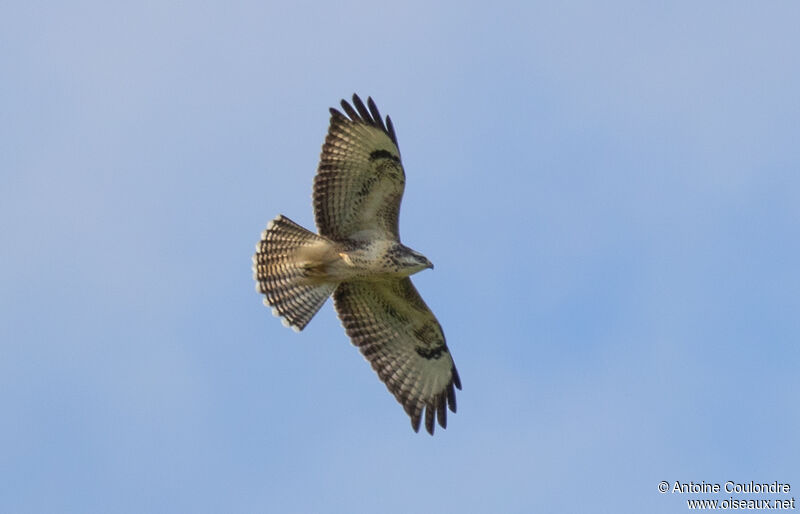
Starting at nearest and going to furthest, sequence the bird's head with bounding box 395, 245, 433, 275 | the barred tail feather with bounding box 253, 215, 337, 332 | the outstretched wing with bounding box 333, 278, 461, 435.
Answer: the bird's head with bounding box 395, 245, 433, 275 < the barred tail feather with bounding box 253, 215, 337, 332 < the outstretched wing with bounding box 333, 278, 461, 435

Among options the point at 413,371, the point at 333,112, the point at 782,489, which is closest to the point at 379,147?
the point at 333,112

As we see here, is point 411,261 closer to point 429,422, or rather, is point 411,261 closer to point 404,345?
point 404,345

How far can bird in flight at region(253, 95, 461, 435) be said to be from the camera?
11.7 metres

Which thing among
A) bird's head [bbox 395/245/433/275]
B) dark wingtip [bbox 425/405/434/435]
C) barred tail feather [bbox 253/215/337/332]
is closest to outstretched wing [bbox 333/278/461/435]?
dark wingtip [bbox 425/405/434/435]

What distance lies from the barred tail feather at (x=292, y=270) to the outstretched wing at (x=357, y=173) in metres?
0.24

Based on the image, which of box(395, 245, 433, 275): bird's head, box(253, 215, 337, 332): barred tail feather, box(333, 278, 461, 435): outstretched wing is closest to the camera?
box(395, 245, 433, 275): bird's head

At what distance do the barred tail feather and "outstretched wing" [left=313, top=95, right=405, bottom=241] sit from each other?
24 centimetres

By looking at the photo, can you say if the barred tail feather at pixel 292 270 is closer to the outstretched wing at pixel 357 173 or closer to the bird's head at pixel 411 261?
the outstretched wing at pixel 357 173

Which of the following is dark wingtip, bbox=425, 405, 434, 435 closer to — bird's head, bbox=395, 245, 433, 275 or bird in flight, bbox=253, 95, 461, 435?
bird in flight, bbox=253, 95, 461, 435

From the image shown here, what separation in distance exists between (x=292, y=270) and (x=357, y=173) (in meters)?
1.21

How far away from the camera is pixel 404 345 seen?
1266 centimetres

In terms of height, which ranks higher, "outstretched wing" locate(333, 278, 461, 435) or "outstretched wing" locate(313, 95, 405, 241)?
"outstretched wing" locate(313, 95, 405, 241)

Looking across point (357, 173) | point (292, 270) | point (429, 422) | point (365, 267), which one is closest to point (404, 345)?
point (429, 422)

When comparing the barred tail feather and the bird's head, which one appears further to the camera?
the barred tail feather
